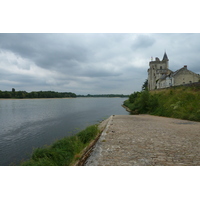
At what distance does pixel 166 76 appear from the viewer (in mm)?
46969

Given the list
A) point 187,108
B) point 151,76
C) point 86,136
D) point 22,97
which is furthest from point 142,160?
point 22,97

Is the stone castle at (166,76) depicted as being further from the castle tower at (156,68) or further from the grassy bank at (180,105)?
the grassy bank at (180,105)

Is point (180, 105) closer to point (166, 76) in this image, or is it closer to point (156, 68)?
point (166, 76)

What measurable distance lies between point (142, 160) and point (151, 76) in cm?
6613

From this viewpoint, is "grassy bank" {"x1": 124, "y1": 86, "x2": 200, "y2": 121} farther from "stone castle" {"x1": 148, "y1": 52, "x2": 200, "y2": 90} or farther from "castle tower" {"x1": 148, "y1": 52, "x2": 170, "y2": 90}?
"castle tower" {"x1": 148, "y1": 52, "x2": 170, "y2": 90}

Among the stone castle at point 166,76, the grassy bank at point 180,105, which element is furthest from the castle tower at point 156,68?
the grassy bank at point 180,105

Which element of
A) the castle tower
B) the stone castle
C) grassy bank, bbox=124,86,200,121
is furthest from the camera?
the castle tower

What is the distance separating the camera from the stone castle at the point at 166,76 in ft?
127

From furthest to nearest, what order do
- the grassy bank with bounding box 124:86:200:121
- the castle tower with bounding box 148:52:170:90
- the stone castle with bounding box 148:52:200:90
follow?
the castle tower with bounding box 148:52:170:90
the stone castle with bounding box 148:52:200:90
the grassy bank with bounding box 124:86:200:121

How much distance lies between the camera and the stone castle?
3875cm

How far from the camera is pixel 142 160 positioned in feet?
14.7

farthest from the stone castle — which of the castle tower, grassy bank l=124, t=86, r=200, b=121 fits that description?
grassy bank l=124, t=86, r=200, b=121

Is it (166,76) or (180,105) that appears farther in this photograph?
(166,76)

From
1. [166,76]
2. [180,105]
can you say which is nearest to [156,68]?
[166,76]
